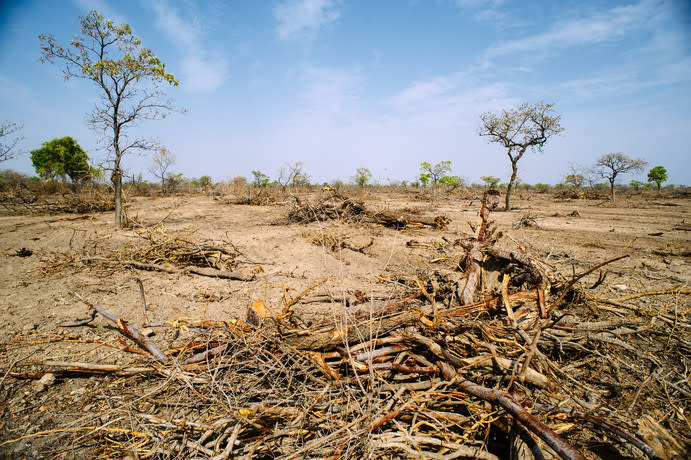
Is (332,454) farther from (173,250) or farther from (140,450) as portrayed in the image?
(173,250)

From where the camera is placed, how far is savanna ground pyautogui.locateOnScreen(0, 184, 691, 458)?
162cm

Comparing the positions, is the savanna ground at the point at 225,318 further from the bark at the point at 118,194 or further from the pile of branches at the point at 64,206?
the pile of branches at the point at 64,206

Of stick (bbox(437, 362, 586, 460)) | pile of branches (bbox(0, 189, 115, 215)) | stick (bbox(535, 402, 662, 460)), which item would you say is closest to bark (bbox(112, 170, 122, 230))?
pile of branches (bbox(0, 189, 115, 215))

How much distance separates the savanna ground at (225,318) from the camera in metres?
1.62

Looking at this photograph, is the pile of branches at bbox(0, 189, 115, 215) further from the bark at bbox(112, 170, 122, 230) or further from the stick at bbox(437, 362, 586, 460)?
the stick at bbox(437, 362, 586, 460)

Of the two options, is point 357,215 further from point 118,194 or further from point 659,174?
point 659,174

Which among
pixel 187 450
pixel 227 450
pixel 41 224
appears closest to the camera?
pixel 227 450

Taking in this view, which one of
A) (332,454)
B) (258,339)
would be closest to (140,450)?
(258,339)

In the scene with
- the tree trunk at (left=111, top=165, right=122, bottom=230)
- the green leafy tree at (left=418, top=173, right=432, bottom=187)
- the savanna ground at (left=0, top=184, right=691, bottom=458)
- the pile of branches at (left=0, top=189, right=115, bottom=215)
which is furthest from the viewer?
the green leafy tree at (left=418, top=173, right=432, bottom=187)

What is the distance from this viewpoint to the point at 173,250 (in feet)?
16.6

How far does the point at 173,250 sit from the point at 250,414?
14.9ft

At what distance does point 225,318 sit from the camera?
3258 mm

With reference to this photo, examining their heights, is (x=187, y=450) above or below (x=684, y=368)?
below

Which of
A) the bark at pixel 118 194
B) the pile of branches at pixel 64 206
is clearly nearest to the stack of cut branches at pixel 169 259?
the bark at pixel 118 194
